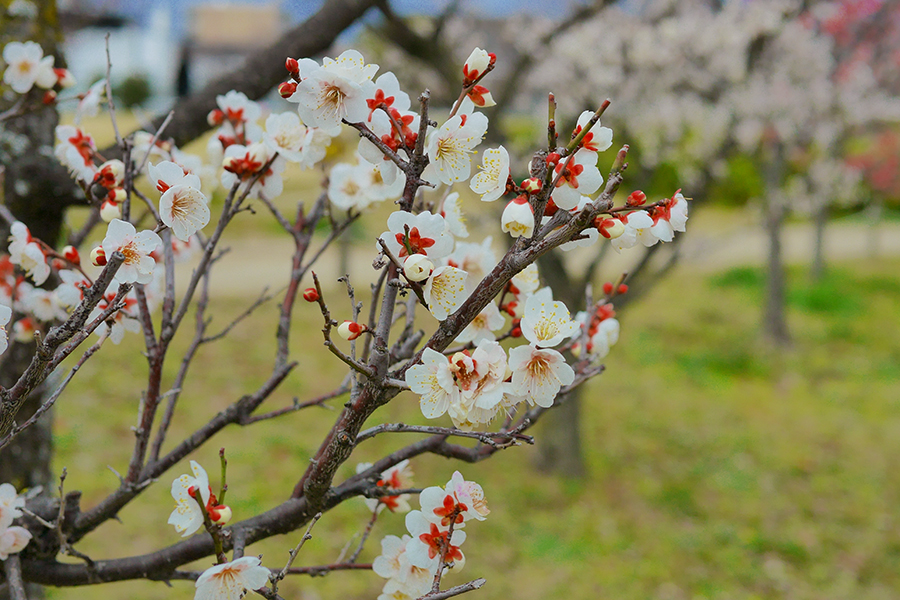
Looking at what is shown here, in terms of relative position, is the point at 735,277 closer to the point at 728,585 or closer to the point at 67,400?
the point at 728,585

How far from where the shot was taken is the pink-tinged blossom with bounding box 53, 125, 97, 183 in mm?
1406

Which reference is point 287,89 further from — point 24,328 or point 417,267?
point 24,328

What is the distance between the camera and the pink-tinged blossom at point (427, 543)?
1073 mm

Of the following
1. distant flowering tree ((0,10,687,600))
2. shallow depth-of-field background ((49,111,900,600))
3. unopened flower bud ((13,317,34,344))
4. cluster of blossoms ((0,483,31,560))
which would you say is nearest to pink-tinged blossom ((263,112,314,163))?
distant flowering tree ((0,10,687,600))

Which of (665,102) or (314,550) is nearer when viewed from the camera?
(314,550)

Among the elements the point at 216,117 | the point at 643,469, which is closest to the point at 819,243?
the point at 643,469

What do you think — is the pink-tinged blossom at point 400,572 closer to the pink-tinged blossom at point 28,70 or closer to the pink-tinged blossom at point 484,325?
the pink-tinged blossom at point 484,325

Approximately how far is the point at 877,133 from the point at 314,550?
10.7m

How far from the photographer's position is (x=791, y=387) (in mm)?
6535

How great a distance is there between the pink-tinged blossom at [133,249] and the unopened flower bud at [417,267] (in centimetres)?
35

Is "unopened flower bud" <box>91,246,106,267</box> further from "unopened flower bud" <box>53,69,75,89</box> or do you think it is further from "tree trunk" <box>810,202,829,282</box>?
"tree trunk" <box>810,202,829,282</box>

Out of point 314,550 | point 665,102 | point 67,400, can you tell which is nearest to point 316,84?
point 314,550

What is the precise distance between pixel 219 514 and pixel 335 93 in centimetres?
64

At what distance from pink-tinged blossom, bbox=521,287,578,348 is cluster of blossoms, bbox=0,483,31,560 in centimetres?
90
